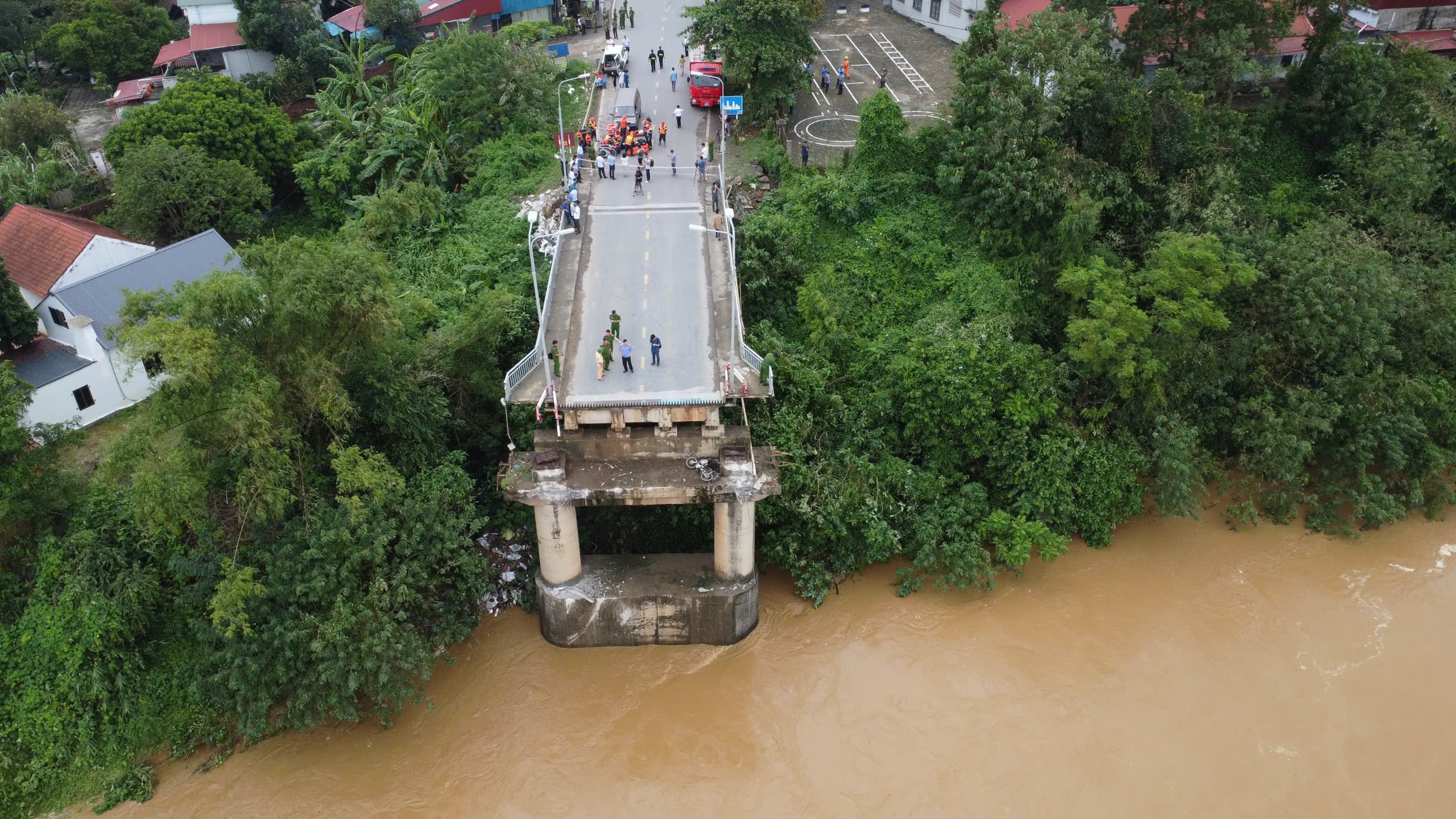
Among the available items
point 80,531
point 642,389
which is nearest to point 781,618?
point 642,389

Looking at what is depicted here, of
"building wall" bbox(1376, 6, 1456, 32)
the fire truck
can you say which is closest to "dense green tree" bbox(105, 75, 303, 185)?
the fire truck

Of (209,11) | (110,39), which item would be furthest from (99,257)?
(110,39)

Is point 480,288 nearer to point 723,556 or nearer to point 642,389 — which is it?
point 642,389

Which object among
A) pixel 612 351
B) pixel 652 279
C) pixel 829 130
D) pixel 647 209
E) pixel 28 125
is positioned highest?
pixel 829 130

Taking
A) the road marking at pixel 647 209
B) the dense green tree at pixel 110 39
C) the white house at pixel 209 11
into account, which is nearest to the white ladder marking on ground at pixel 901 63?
the road marking at pixel 647 209

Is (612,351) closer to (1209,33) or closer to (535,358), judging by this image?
(535,358)

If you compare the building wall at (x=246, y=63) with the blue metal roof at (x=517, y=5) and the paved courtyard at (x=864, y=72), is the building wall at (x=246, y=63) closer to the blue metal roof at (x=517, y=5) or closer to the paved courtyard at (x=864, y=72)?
the blue metal roof at (x=517, y=5)

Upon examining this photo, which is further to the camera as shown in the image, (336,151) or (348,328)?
(336,151)
